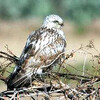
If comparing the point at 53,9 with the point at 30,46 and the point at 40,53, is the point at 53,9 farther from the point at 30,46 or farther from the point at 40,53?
the point at 40,53

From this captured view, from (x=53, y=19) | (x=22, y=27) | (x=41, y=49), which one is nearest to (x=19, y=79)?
(x=41, y=49)

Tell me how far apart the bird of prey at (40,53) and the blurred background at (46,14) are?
56.9 ft

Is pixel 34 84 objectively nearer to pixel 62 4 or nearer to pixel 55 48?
pixel 55 48

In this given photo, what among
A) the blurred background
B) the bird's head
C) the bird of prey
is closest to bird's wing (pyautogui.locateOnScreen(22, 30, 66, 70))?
the bird of prey

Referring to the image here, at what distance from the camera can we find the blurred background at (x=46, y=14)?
26844 mm

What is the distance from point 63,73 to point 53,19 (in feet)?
7.72

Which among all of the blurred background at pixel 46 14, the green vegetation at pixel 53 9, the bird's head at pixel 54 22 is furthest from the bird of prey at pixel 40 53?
the green vegetation at pixel 53 9

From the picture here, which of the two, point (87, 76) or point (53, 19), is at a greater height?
point (53, 19)

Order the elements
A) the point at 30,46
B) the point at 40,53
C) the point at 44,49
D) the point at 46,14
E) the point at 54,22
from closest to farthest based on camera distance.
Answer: the point at 44,49 < the point at 40,53 < the point at 30,46 < the point at 54,22 < the point at 46,14

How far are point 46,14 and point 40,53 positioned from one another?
68.9ft

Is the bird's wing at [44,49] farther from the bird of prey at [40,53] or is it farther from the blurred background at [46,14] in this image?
the blurred background at [46,14]

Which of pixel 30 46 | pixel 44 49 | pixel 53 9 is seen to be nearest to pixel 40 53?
pixel 30 46

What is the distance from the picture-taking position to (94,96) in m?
5.53

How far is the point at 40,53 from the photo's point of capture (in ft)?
23.6
